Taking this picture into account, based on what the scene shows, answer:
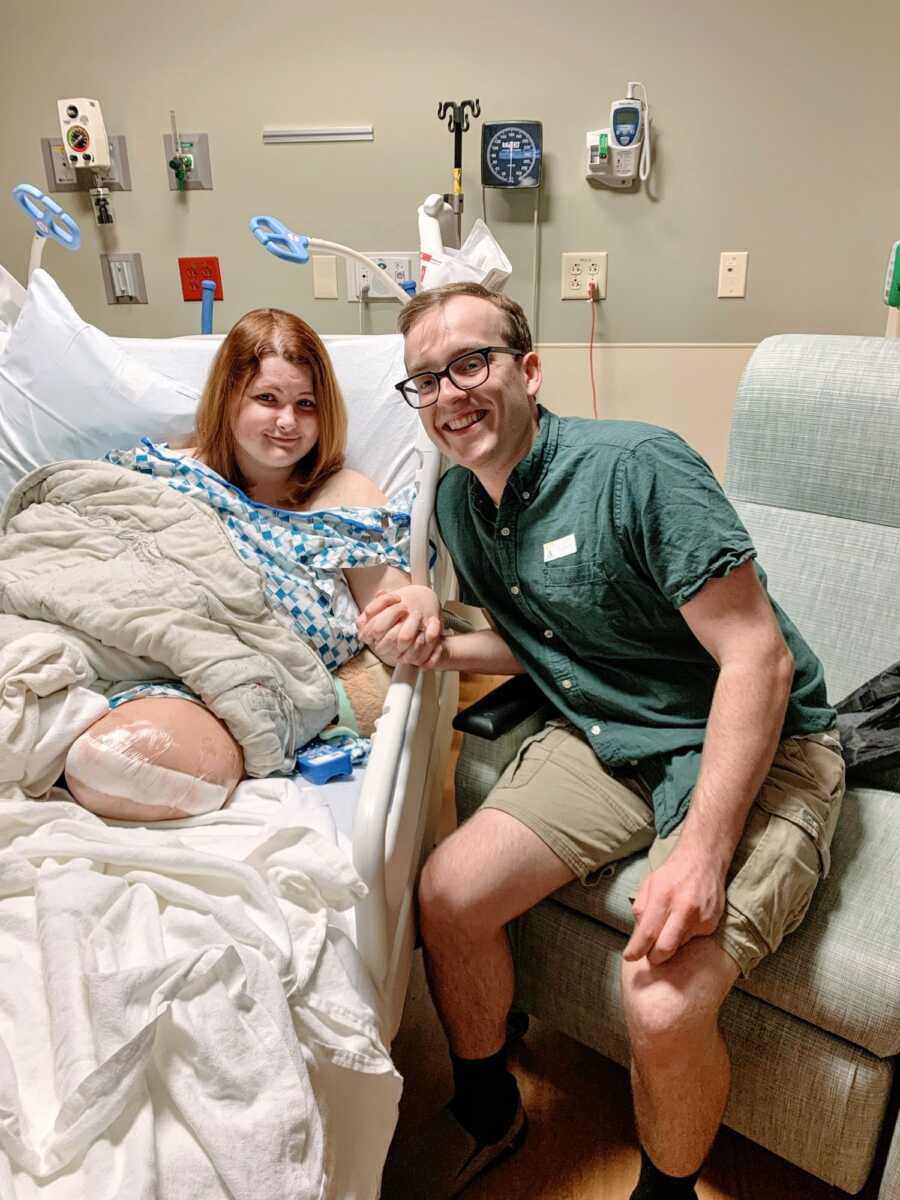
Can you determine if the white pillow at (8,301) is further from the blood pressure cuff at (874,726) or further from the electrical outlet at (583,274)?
the blood pressure cuff at (874,726)

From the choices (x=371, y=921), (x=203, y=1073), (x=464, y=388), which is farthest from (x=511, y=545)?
(x=203, y=1073)

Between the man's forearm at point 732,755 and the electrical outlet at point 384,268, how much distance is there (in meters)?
2.02

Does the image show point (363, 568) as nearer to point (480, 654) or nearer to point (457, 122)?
point (480, 654)

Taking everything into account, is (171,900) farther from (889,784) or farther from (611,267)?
(611,267)

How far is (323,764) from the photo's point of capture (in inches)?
55.5

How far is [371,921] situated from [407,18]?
2523mm

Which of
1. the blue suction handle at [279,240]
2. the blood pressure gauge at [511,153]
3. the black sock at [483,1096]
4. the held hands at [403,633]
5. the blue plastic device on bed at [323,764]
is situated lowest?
the black sock at [483,1096]

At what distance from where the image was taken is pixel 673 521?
3.80ft

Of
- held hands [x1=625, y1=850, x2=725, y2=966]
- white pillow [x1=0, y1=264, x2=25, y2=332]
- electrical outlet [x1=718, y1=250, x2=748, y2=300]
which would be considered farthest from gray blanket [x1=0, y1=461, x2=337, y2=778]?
electrical outlet [x1=718, y1=250, x2=748, y2=300]

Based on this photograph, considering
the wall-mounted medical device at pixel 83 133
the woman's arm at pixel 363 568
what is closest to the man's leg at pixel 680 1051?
the woman's arm at pixel 363 568

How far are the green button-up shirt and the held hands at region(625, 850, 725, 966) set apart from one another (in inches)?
6.0

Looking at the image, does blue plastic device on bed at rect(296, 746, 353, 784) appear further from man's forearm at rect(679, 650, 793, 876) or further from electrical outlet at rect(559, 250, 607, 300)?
electrical outlet at rect(559, 250, 607, 300)

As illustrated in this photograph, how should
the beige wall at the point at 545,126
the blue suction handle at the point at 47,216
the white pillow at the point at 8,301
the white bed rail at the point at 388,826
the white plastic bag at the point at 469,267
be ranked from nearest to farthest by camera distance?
the white bed rail at the point at 388,826 < the white plastic bag at the point at 469,267 < the blue suction handle at the point at 47,216 < the white pillow at the point at 8,301 < the beige wall at the point at 545,126

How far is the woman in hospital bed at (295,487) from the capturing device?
5.16ft
